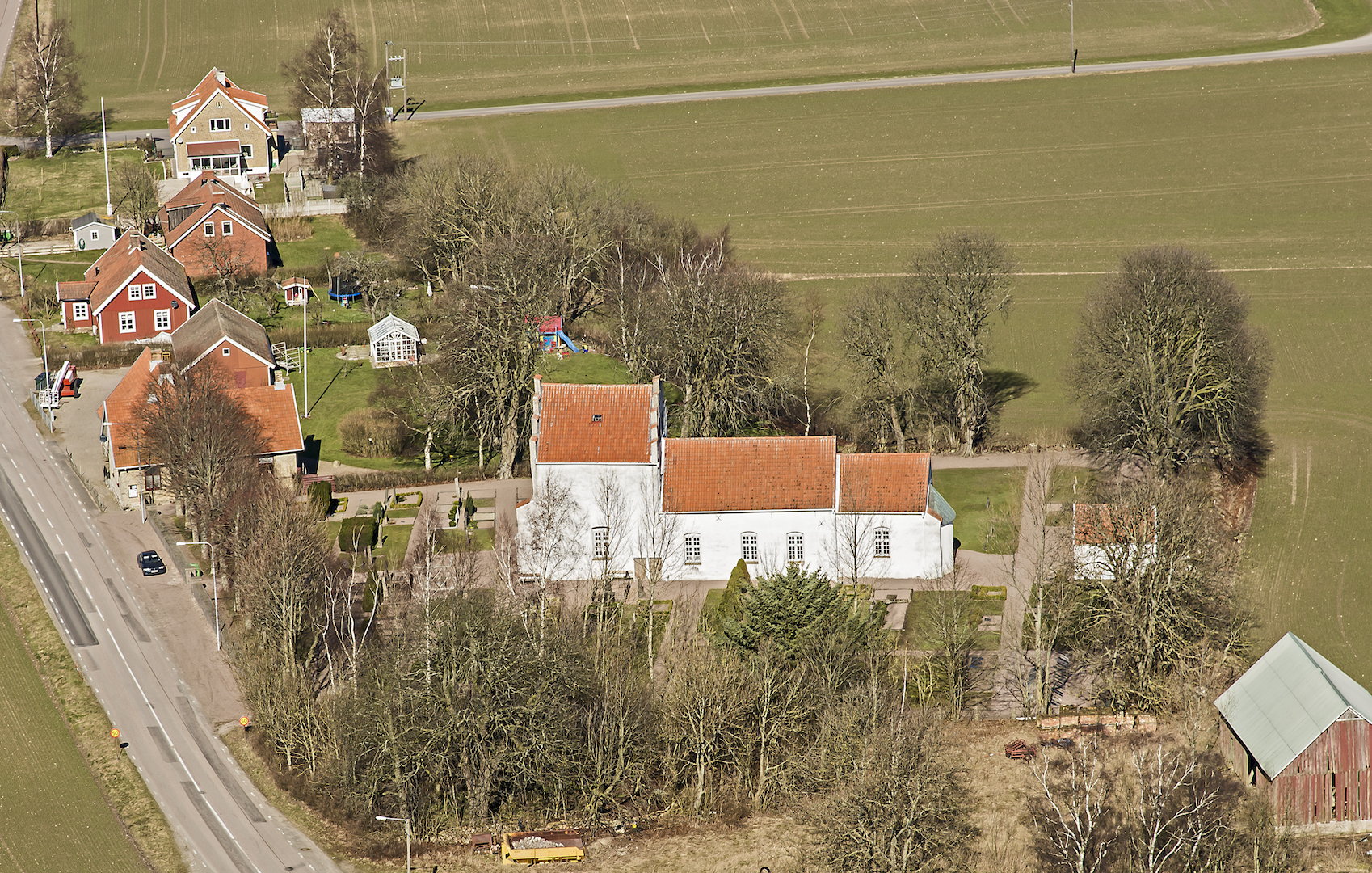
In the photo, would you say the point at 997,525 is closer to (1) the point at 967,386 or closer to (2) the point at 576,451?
(1) the point at 967,386

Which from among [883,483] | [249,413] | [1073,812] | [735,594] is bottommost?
[1073,812]

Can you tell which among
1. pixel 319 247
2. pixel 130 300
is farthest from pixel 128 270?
pixel 319 247

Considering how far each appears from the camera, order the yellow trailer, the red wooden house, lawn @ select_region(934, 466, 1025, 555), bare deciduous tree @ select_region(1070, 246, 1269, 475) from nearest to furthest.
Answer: the yellow trailer, lawn @ select_region(934, 466, 1025, 555), bare deciduous tree @ select_region(1070, 246, 1269, 475), the red wooden house

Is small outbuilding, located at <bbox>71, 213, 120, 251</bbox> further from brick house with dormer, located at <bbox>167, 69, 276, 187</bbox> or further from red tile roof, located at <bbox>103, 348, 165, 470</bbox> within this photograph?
red tile roof, located at <bbox>103, 348, 165, 470</bbox>

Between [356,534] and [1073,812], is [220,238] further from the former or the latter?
[1073,812]

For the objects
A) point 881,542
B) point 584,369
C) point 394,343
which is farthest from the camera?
point 394,343

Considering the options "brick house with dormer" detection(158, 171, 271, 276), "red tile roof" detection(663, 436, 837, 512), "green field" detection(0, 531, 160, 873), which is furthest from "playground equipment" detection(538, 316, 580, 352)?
"green field" detection(0, 531, 160, 873)

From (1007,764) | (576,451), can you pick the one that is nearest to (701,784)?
(1007,764)
